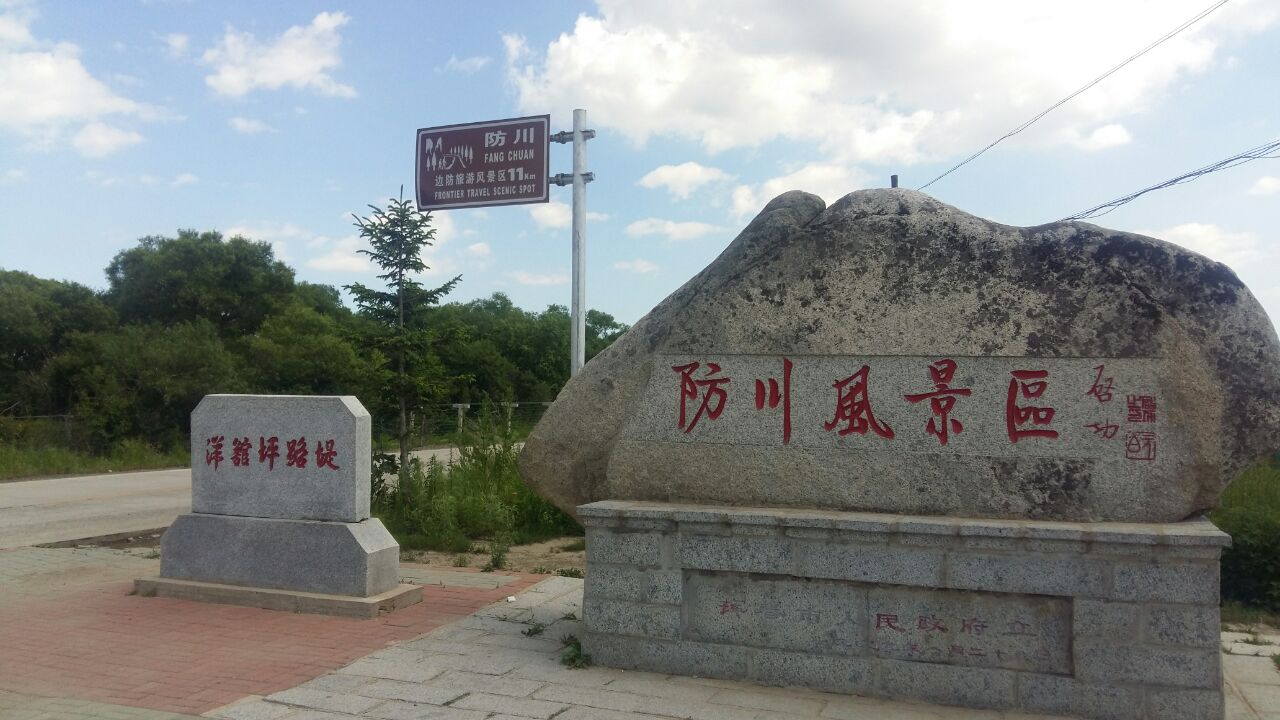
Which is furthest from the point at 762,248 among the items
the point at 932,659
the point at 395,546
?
the point at 395,546

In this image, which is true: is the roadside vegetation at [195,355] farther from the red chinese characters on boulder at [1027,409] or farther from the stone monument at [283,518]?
the red chinese characters on boulder at [1027,409]

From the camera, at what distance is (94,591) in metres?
6.67

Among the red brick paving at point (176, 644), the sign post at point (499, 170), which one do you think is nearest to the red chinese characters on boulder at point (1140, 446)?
the red brick paving at point (176, 644)

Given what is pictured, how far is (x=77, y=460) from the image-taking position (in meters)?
17.5

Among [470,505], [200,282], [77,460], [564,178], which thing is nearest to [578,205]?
[564,178]

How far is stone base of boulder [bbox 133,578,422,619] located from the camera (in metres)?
5.80

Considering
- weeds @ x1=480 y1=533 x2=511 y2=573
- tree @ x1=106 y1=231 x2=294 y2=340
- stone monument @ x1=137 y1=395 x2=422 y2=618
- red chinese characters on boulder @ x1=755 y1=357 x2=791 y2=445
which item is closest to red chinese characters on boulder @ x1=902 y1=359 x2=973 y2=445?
red chinese characters on boulder @ x1=755 y1=357 x2=791 y2=445

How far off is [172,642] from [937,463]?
14.3ft

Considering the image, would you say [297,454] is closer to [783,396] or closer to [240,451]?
[240,451]

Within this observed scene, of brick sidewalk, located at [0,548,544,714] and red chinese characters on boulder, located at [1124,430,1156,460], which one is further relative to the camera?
brick sidewalk, located at [0,548,544,714]

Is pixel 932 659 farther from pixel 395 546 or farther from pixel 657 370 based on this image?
pixel 395 546

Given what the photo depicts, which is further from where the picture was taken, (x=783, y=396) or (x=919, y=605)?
(x=783, y=396)

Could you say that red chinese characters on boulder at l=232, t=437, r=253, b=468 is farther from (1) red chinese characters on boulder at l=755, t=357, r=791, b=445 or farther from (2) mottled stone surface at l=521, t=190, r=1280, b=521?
(1) red chinese characters on boulder at l=755, t=357, r=791, b=445

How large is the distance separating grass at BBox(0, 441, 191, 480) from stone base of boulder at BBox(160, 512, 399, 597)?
38.7ft
